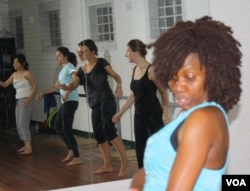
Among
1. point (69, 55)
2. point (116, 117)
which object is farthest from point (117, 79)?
point (69, 55)

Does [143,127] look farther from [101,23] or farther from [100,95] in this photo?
[101,23]

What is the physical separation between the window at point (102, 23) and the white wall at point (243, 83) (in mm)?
761

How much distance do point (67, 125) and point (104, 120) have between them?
30cm

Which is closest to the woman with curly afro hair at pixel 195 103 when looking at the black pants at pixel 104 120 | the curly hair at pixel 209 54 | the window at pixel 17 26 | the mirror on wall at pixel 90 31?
the curly hair at pixel 209 54

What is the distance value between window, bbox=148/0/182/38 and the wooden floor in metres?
0.93

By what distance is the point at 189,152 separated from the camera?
873mm

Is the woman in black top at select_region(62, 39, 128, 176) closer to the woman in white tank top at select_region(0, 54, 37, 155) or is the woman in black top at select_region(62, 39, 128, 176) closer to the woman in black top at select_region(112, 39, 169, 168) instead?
the woman in black top at select_region(112, 39, 169, 168)

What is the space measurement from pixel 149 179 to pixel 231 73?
0.31 metres

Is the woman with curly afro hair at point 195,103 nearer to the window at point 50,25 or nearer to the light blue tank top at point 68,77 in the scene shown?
the light blue tank top at point 68,77

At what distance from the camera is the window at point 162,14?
304 centimetres

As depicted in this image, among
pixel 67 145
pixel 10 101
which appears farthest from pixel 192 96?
pixel 10 101

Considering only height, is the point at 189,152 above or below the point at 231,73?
below

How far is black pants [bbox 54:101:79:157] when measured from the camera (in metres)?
3.20

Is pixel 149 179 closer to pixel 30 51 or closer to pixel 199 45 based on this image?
pixel 199 45
